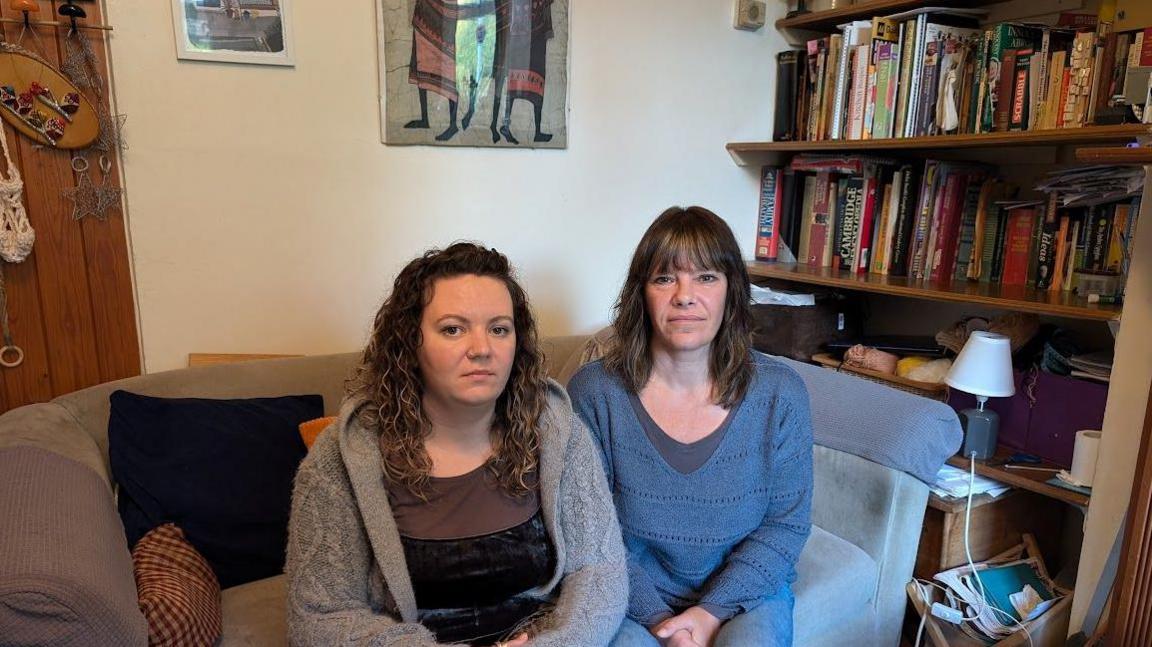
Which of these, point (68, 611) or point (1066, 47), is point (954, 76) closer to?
point (1066, 47)

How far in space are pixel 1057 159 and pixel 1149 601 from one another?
1.24 meters

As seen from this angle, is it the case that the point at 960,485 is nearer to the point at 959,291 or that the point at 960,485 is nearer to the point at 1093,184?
the point at 959,291

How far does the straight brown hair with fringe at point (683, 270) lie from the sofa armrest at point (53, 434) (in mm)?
1036

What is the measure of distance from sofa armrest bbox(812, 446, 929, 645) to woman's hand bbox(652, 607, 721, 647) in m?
0.56

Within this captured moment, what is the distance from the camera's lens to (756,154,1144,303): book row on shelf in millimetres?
1744

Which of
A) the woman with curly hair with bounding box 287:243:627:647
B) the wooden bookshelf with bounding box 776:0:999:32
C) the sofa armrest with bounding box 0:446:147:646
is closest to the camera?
the sofa armrest with bounding box 0:446:147:646

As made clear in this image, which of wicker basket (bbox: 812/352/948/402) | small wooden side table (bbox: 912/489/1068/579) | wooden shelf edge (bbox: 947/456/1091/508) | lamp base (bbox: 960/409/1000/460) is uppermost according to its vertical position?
wicker basket (bbox: 812/352/948/402)

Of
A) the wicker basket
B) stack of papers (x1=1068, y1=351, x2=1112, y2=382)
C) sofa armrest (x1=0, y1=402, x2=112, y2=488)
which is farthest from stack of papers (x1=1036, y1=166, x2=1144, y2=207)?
sofa armrest (x1=0, y1=402, x2=112, y2=488)

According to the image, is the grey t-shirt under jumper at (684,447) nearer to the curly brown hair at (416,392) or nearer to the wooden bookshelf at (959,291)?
the curly brown hair at (416,392)

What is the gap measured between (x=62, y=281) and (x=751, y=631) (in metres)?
1.68

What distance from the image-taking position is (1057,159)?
2.00 meters

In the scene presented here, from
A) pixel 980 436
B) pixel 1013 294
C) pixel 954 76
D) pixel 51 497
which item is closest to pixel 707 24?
pixel 954 76

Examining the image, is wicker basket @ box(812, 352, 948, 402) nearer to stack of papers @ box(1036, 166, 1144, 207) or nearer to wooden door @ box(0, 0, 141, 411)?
stack of papers @ box(1036, 166, 1144, 207)

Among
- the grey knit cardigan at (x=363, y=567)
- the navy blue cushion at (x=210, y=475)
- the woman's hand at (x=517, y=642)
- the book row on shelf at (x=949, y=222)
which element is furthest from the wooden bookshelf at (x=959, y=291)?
the navy blue cushion at (x=210, y=475)
